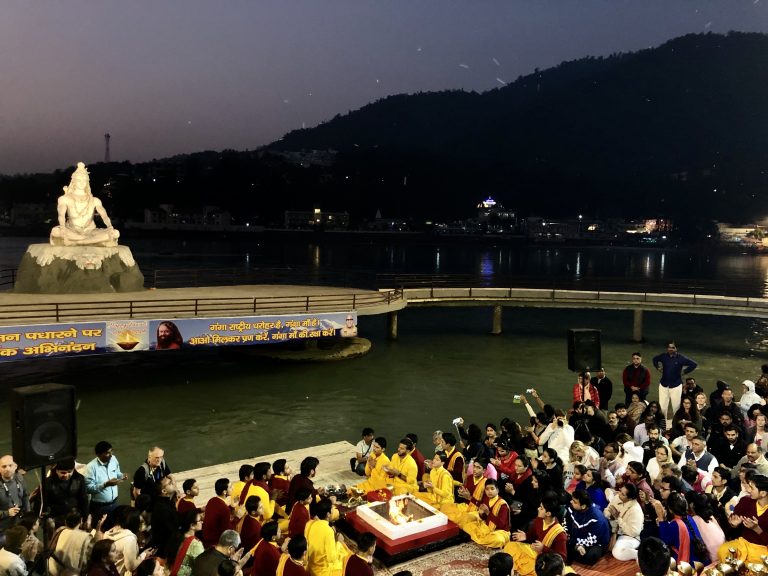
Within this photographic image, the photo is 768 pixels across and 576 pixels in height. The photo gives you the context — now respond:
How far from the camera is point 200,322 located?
21.0 m

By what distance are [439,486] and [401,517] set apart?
107 centimetres

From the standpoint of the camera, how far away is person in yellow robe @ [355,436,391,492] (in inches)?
415

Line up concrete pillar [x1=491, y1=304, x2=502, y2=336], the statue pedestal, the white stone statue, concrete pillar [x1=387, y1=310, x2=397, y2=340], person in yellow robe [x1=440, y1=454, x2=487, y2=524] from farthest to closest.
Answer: concrete pillar [x1=491, y1=304, x2=502, y2=336] → concrete pillar [x1=387, y1=310, x2=397, y2=340] → the white stone statue → the statue pedestal → person in yellow robe [x1=440, y1=454, x2=487, y2=524]

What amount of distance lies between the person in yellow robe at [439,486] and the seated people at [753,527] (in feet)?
12.9

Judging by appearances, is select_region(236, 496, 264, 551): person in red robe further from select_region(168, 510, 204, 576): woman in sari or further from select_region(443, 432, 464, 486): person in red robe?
select_region(443, 432, 464, 486): person in red robe

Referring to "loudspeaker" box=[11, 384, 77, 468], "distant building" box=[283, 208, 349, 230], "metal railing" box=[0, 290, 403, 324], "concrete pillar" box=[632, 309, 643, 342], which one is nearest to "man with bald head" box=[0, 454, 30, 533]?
"loudspeaker" box=[11, 384, 77, 468]

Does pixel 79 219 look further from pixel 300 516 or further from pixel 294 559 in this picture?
pixel 294 559

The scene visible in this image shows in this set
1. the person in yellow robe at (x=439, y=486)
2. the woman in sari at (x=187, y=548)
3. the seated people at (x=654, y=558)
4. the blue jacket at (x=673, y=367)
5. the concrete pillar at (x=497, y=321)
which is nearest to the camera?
the seated people at (x=654, y=558)

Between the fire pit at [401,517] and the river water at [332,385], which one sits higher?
the fire pit at [401,517]

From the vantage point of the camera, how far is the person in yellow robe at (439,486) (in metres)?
9.68

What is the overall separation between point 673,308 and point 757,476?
1093 inches

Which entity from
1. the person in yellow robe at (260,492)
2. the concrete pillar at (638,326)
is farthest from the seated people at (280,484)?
the concrete pillar at (638,326)

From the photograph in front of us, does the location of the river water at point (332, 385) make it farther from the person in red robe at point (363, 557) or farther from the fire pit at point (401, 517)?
the person in red robe at point (363, 557)

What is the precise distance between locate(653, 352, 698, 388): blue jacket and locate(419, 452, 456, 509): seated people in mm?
8366
